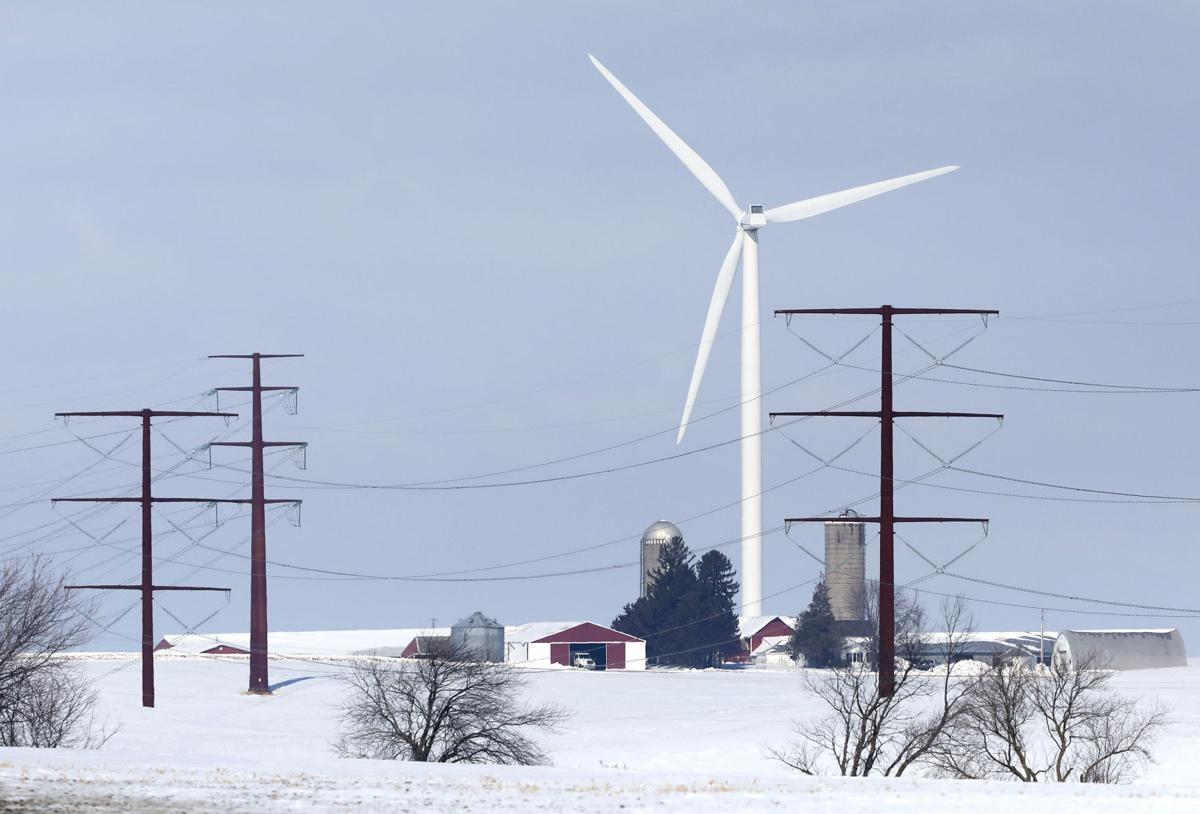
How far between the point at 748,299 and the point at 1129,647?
39025 mm

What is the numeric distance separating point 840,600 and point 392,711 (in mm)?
104908

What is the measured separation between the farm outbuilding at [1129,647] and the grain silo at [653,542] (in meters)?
33.9

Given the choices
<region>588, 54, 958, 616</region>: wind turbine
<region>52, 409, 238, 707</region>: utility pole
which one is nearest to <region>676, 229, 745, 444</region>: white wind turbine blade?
<region>588, 54, 958, 616</region>: wind turbine

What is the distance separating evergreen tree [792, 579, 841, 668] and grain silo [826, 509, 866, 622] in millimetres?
18046

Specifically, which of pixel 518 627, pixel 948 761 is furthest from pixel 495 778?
pixel 518 627

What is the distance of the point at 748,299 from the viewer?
110m

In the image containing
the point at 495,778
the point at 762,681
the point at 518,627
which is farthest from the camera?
the point at 518,627

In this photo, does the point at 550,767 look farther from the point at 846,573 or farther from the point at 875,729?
the point at 846,573

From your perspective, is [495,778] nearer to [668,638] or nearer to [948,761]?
[948,761]

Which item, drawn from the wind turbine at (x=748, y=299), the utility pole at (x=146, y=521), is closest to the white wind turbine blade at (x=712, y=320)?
the wind turbine at (x=748, y=299)

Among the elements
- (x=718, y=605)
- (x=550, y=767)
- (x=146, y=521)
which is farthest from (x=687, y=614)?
Result: (x=550, y=767)

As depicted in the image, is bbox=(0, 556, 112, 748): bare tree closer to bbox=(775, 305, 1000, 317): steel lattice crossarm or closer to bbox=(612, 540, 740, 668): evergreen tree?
bbox=(775, 305, 1000, 317): steel lattice crossarm

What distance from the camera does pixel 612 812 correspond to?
28.0m

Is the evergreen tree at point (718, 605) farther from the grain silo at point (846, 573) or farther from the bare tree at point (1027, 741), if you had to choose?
the bare tree at point (1027, 741)
